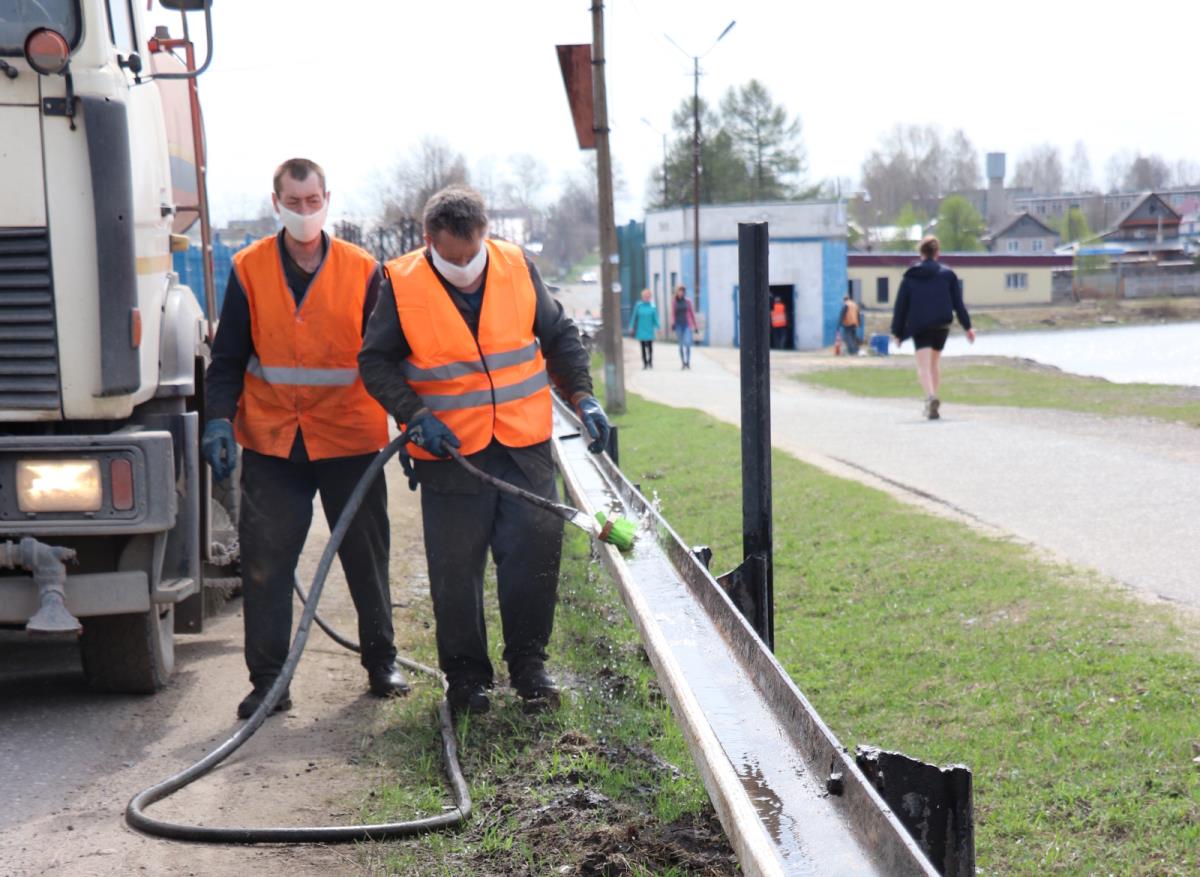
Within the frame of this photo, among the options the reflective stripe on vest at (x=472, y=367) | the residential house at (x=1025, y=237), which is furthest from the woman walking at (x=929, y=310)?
the residential house at (x=1025, y=237)

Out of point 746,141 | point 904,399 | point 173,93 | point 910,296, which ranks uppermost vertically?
point 746,141

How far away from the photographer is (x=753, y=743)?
361cm

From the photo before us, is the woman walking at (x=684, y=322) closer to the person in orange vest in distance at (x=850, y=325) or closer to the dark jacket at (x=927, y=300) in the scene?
the person in orange vest in distance at (x=850, y=325)

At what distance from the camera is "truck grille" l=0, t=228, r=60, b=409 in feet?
18.1

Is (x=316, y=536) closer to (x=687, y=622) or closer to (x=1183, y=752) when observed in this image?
(x=687, y=622)

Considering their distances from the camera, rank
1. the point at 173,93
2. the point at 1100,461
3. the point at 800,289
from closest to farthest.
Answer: the point at 173,93, the point at 1100,461, the point at 800,289

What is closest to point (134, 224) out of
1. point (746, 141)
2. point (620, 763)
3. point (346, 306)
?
point (346, 306)

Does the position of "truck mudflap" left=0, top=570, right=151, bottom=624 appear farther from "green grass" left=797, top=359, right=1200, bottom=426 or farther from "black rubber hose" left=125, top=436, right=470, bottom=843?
"green grass" left=797, top=359, right=1200, bottom=426

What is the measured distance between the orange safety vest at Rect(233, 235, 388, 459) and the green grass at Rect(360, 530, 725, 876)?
121cm

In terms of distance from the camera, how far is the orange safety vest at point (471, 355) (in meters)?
5.68

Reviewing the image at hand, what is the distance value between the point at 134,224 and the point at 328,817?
238 cm

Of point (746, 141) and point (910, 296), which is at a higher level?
point (746, 141)

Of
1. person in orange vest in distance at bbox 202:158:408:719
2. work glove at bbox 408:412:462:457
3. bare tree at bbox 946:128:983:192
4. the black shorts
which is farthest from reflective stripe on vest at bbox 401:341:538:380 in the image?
bare tree at bbox 946:128:983:192

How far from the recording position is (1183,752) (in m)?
4.72
